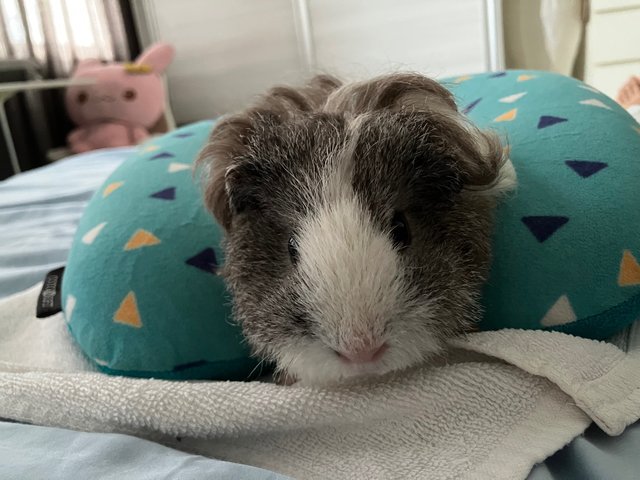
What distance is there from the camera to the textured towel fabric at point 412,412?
623 millimetres

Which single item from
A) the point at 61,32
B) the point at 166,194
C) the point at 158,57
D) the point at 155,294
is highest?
the point at 61,32

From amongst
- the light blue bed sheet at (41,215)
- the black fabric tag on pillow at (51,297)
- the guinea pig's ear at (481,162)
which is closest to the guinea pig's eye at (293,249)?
the guinea pig's ear at (481,162)

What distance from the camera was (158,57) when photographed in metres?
3.57

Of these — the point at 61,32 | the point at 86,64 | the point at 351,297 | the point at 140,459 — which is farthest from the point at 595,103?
the point at 61,32

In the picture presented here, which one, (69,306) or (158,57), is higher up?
(158,57)

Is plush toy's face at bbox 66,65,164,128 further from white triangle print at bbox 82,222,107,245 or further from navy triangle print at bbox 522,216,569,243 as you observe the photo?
navy triangle print at bbox 522,216,569,243

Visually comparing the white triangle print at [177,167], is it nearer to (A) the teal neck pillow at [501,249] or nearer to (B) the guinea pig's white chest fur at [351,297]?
(A) the teal neck pillow at [501,249]

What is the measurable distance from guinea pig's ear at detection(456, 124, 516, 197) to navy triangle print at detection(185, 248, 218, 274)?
392mm

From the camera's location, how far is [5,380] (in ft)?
2.54

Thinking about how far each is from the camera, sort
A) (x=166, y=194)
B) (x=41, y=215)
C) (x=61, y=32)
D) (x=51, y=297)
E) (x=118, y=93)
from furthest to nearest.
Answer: (x=61, y=32) < (x=118, y=93) < (x=41, y=215) < (x=51, y=297) < (x=166, y=194)

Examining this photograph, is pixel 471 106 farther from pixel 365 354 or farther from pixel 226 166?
pixel 365 354

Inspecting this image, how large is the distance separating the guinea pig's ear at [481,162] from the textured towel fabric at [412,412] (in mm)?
184

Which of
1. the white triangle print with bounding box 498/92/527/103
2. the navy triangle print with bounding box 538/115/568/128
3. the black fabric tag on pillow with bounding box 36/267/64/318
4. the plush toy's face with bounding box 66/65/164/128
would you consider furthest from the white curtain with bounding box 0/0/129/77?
the navy triangle print with bounding box 538/115/568/128

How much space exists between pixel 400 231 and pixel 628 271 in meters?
0.30
